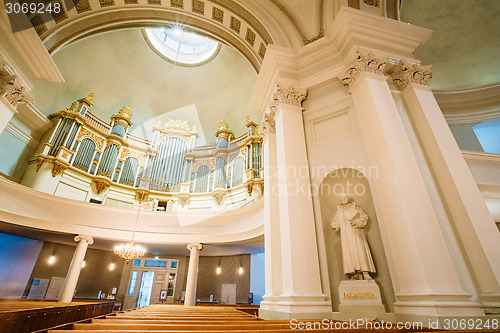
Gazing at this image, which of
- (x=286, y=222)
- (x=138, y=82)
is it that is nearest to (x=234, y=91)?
(x=138, y=82)

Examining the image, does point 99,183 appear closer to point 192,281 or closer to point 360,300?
point 192,281

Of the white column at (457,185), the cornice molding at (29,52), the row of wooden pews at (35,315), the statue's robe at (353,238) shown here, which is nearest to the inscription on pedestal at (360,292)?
the statue's robe at (353,238)

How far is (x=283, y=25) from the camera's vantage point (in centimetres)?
576

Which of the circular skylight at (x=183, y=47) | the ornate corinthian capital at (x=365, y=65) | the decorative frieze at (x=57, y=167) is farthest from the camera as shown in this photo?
the circular skylight at (x=183, y=47)

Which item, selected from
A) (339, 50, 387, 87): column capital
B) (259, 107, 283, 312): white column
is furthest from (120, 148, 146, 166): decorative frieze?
(339, 50, 387, 87): column capital

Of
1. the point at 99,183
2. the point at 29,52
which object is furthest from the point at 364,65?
the point at 99,183

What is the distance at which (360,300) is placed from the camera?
3.19 meters

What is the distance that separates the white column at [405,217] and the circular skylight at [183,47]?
1180cm

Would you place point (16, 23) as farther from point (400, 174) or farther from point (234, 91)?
point (234, 91)

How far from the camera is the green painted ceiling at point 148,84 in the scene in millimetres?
11406

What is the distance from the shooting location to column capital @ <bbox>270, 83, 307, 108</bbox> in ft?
15.7

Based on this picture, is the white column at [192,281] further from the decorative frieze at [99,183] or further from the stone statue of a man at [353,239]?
the stone statue of a man at [353,239]

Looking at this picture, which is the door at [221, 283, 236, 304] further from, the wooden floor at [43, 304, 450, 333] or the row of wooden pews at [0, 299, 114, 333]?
the wooden floor at [43, 304, 450, 333]

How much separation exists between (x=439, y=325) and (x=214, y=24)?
26.2 feet
